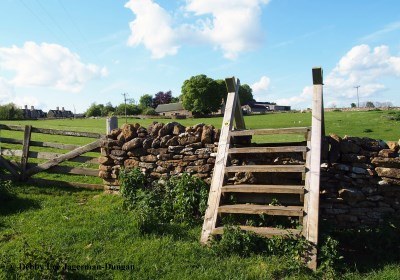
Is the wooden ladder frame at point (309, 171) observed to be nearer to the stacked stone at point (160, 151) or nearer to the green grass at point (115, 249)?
the green grass at point (115, 249)

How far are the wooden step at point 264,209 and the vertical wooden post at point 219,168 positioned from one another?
178 millimetres

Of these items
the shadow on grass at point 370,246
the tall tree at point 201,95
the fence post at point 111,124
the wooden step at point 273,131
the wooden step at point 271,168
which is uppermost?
the tall tree at point 201,95

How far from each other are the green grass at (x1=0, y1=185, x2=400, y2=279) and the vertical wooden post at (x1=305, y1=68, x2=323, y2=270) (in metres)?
0.45

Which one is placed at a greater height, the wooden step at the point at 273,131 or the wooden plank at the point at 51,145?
the wooden step at the point at 273,131

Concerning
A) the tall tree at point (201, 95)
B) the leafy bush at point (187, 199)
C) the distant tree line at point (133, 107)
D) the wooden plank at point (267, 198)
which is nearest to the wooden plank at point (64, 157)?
the leafy bush at point (187, 199)

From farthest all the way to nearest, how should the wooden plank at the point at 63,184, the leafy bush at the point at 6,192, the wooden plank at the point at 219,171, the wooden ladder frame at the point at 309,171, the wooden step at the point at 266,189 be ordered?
the wooden plank at the point at 63,184
the leafy bush at the point at 6,192
the wooden plank at the point at 219,171
the wooden step at the point at 266,189
the wooden ladder frame at the point at 309,171

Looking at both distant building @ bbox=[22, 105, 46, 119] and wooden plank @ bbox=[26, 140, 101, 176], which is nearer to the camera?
wooden plank @ bbox=[26, 140, 101, 176]

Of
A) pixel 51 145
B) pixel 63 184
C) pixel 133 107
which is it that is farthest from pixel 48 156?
pixel 133 107

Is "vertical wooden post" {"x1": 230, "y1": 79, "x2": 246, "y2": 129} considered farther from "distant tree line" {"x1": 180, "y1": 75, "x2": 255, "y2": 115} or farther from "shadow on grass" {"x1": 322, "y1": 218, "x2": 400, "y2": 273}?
"distant tree line" {"x1": 180, "y1": 75, "x2": 255, "y2": 115}

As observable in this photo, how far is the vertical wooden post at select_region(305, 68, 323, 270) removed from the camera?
16.8 ft

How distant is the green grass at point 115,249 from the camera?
15.4ft

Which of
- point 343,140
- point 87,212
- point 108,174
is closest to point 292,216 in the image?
point 343,140

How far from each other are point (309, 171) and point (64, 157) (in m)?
5.99

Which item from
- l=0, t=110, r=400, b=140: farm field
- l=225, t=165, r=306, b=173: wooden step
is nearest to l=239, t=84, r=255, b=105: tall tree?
l=0, t=110, r=400, b=140: farm field
